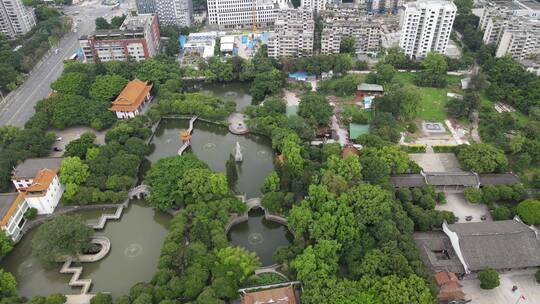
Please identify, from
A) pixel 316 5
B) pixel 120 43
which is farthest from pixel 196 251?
pixel 316 5

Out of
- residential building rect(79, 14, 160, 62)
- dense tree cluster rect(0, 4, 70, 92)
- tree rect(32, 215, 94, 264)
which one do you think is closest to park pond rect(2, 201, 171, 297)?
tree rect(32, 215, 94, 264)

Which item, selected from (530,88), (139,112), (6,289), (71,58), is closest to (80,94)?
(139,112)

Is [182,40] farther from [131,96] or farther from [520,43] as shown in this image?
[520,43]

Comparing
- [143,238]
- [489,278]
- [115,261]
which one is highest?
[489,278]

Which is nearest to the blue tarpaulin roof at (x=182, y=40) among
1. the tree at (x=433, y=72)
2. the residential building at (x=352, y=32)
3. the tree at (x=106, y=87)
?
the tree at (x=106, y=87)

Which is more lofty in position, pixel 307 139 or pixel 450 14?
pixel 450 14

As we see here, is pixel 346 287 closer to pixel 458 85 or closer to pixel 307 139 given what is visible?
pixel 307 139
